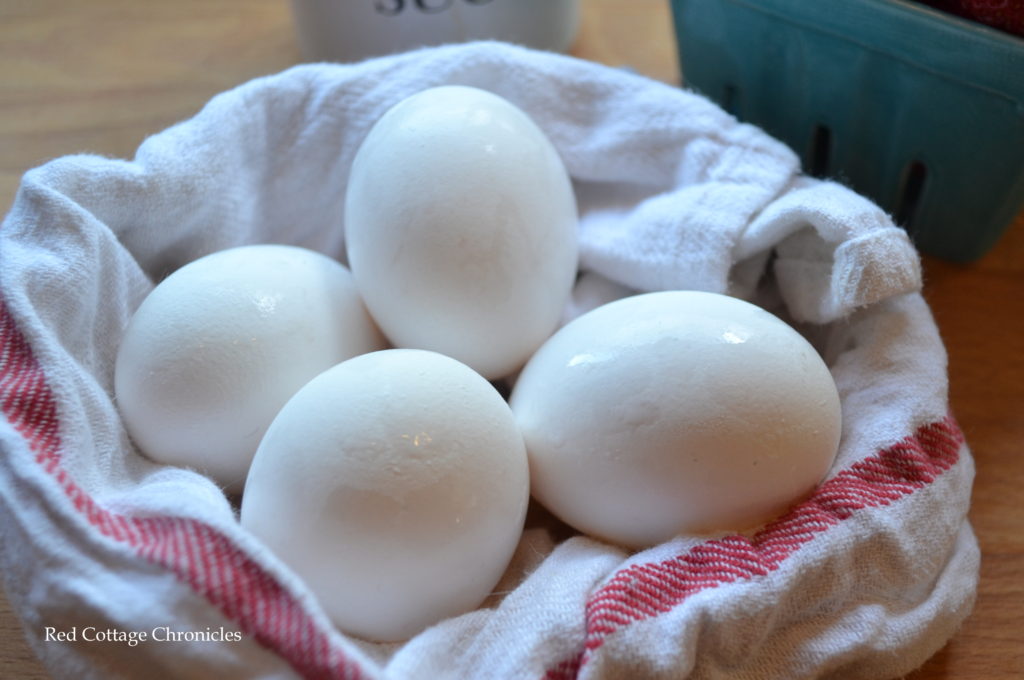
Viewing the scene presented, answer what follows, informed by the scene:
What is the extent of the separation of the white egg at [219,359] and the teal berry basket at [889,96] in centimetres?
38

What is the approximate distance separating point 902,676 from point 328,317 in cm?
36

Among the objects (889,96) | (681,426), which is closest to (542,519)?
(681,426)

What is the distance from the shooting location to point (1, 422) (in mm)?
421

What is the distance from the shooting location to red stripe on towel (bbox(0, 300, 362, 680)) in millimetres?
359

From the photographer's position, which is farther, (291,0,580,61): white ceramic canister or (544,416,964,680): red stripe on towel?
(291,0,580,61): white ceramic canister

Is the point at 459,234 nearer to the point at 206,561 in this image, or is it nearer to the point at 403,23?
the point at 206,561

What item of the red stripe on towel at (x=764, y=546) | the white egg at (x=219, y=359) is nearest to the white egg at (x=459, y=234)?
the white egg at (x=219, y=359)

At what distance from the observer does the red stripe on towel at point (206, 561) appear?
0.36m

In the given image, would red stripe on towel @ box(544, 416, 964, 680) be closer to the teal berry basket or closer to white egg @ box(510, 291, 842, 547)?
white egg @ box(510, 291, 842, 547)

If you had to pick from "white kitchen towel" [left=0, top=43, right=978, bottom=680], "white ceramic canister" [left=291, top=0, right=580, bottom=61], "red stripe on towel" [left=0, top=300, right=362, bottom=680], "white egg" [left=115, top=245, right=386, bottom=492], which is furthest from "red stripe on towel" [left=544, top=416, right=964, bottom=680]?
"white ceramic canister" [left=291, top=0, right=580, bottom=61]

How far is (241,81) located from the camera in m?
0.82

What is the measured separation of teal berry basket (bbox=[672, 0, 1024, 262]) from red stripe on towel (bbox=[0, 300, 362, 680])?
49 cm

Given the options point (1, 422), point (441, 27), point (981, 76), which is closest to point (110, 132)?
point (441, 27)

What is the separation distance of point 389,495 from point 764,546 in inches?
7.1
